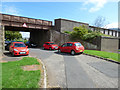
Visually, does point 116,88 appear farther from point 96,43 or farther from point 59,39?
point 59,39

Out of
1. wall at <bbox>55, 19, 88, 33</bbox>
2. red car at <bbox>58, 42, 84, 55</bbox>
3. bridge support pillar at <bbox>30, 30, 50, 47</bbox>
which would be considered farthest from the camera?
bridge support pillar at <bbox>30, 30, 50, 47</bbox>

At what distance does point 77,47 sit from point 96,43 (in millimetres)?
8866

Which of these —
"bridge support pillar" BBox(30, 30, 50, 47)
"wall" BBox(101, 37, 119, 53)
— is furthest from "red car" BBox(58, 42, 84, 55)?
"bridge support pillar" BBox(30, 30, 50, 47)

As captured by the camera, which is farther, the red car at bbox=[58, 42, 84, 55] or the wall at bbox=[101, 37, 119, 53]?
the wall at bbox=[101, 37, 119, 53]

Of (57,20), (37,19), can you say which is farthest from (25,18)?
(57,20)

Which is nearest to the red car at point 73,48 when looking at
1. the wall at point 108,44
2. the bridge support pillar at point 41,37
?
the wall at point 108,44

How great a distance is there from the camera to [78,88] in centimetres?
317

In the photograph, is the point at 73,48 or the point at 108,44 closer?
the point at 73,48

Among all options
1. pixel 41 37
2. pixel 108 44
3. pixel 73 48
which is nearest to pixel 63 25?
pixel 41 37

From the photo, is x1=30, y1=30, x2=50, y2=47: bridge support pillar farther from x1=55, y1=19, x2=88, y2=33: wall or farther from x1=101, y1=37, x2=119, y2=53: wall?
x1=101, y1=37, x2=119, y2=53: wall

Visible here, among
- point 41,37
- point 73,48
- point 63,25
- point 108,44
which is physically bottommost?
point 73,48

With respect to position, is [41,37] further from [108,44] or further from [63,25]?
[108,44]

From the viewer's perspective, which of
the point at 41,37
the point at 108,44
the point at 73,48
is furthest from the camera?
the point at 41,37

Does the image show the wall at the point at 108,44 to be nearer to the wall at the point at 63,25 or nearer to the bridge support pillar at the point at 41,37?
the wall at the point at 63,25
